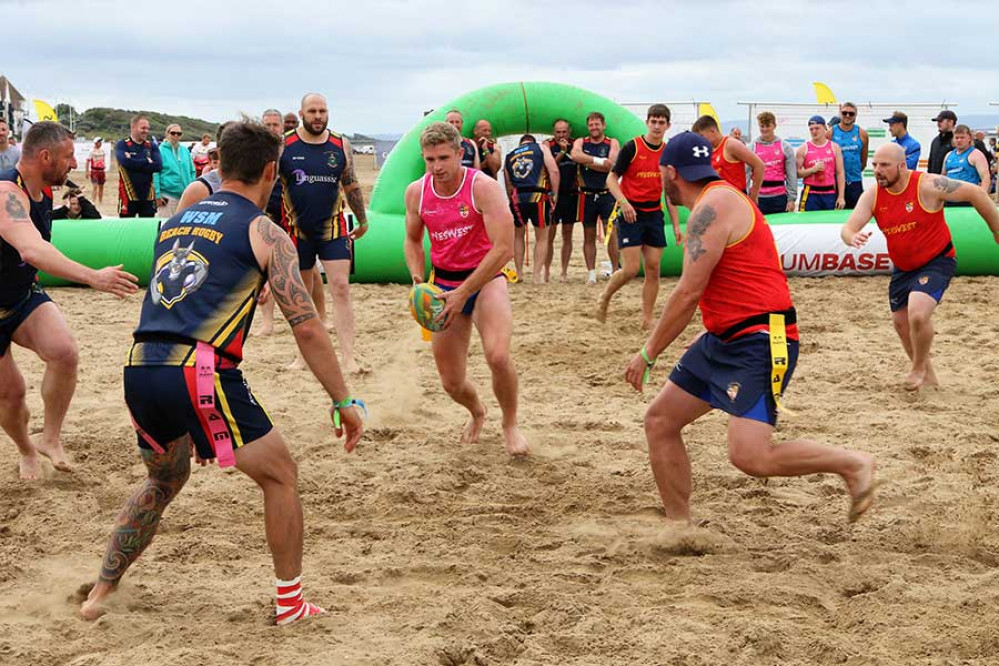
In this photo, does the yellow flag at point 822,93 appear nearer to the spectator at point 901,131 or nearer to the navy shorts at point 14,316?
the spectator at point 901,131

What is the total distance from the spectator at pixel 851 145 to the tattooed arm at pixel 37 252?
10992 millimetres

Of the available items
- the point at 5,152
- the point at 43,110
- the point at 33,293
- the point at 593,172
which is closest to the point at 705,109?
the point at 593,172

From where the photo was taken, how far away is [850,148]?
13.8m

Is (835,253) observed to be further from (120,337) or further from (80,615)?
(80,615)

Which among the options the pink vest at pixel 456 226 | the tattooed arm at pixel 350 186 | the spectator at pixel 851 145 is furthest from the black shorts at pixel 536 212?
the pink vest at pixel 456 226

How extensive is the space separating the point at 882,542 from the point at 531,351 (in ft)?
14.4

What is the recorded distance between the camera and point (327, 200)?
8148mm

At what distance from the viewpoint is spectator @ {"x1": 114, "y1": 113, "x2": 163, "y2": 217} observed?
13258 millimetres

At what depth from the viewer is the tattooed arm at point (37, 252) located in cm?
440

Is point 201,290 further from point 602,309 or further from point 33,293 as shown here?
point 602,309

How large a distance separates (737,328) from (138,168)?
10817 millimetres

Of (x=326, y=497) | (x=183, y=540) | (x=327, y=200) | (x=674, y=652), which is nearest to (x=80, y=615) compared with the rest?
(x=183, y=540)

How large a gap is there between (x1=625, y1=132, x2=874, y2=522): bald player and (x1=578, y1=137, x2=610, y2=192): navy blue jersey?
306 inches

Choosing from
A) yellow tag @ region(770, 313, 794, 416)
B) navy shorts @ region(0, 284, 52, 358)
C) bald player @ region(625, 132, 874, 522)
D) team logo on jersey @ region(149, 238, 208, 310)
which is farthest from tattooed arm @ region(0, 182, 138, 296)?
yellow tag @ region(770, 313, 794, 416)
